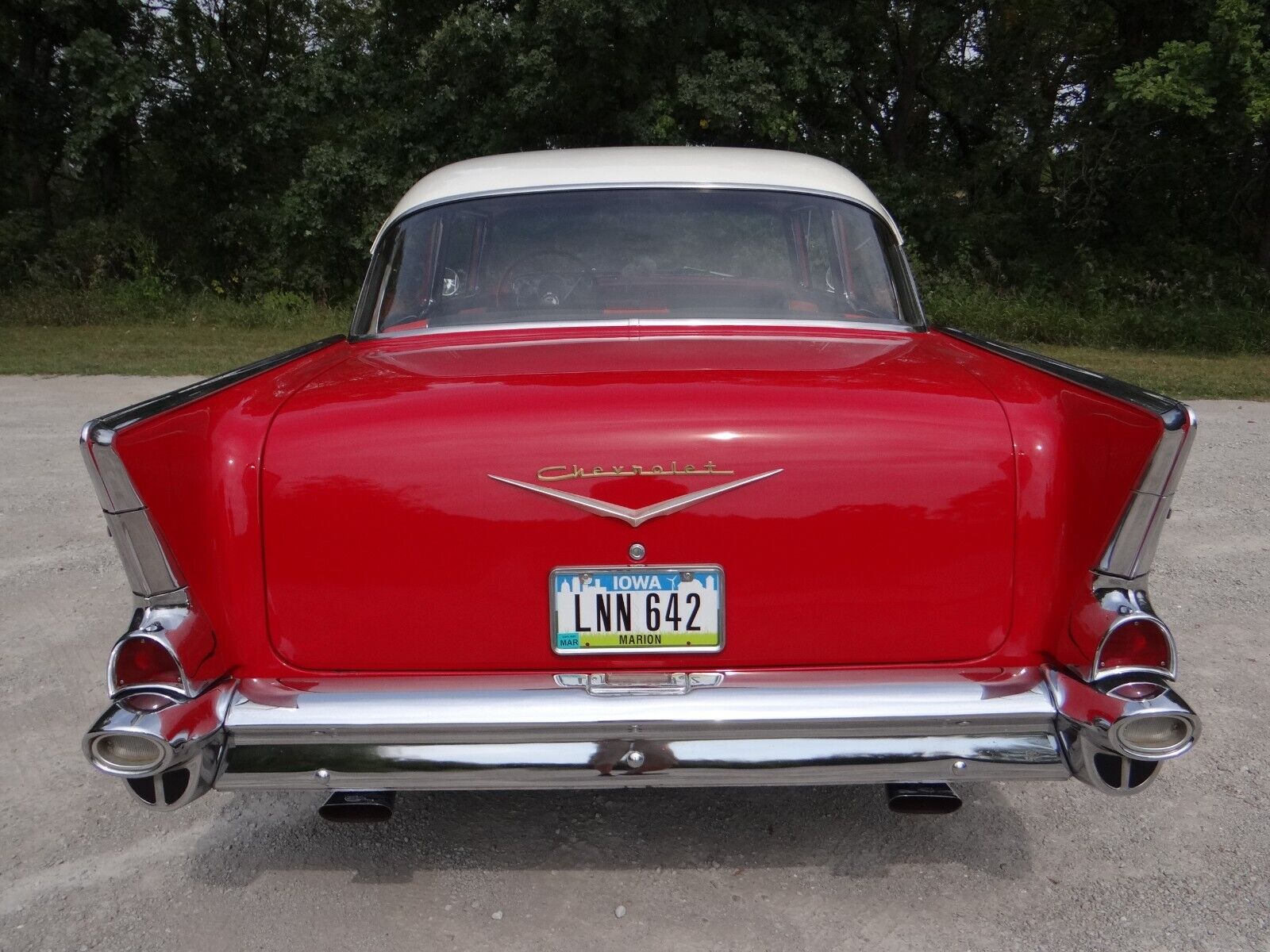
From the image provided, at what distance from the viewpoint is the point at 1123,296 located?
1567cm

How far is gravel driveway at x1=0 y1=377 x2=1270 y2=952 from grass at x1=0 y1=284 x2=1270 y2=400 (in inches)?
318

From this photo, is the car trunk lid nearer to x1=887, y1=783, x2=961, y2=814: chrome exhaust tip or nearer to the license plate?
the license plate

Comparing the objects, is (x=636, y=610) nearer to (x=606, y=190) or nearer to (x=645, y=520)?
(x=645, y=520)

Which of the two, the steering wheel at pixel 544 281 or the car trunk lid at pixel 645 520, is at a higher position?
the steering wheel at pixel 544 281

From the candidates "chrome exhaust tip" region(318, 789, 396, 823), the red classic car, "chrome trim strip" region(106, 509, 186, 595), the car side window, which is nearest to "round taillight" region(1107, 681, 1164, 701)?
the red classic car

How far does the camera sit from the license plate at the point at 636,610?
2215 mm

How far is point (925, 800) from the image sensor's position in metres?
2.38

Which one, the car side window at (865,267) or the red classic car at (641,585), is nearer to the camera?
the red classic car at (641,585)

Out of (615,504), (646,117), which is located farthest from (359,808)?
(646,117)

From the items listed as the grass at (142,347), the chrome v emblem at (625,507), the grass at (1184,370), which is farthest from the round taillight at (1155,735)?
the grass at (142,347)

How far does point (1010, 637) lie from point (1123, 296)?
594 inches

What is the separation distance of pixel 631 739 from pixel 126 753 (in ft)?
3.29

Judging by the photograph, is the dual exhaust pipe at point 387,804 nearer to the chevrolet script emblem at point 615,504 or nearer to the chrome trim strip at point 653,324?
the chevrolet script emblem at point 615,504

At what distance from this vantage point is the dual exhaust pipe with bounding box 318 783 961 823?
237 cm
